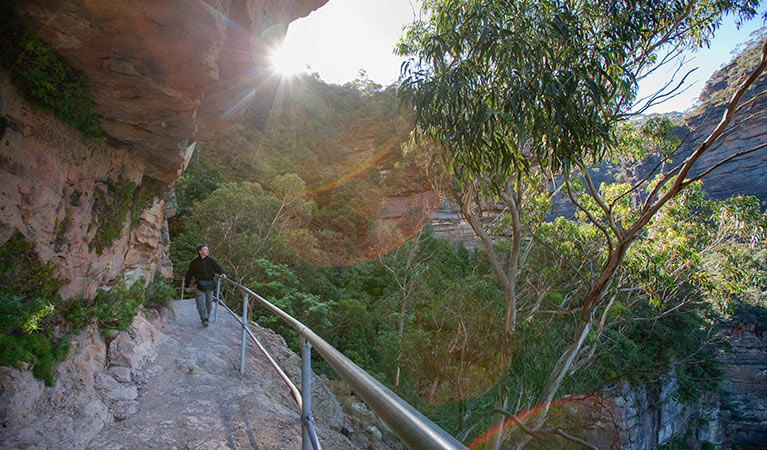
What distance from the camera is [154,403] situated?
3.19 m

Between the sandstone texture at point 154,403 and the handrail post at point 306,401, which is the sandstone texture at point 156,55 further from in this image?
the handrail post at point 306,401

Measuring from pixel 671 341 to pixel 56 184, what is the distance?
2693 cm

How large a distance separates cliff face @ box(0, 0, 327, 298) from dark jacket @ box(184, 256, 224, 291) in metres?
0.80

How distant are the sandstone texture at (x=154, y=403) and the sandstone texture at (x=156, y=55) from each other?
2.22 metres

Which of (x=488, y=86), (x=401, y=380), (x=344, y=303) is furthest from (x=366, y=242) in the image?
(x=488, y=86)

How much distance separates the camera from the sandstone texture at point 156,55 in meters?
3.04

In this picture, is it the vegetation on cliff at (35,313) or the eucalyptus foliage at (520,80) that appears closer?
the vegetation on cliff at (35,313)

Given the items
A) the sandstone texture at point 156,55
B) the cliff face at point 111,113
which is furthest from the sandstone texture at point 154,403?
the sandstone texture at point 156,55

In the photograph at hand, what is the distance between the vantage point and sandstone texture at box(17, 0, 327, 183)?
3.04 m

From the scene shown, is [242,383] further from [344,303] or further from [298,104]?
[298,104]

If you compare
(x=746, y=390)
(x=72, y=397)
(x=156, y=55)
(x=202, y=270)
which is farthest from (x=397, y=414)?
(x=746, y=390)

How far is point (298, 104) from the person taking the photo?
35.3 metres

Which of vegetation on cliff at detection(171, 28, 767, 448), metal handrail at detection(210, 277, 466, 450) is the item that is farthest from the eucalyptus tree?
metal handrail at detection(210, 277, 466, 450)

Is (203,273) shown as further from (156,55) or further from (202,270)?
(156,55)
